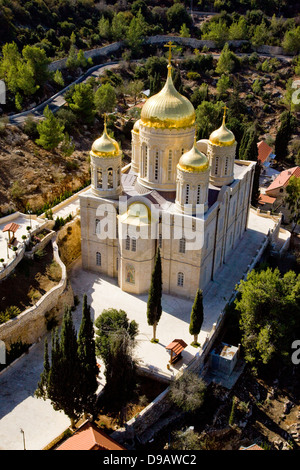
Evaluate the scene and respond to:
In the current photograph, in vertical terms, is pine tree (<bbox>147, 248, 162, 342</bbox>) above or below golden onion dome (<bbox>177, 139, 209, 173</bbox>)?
below

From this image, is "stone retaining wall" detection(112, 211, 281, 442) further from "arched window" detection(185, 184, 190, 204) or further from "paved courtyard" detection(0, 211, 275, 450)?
"arched window" detection(185, 184, 190, 204)

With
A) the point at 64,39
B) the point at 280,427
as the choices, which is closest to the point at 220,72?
the point at 64,39

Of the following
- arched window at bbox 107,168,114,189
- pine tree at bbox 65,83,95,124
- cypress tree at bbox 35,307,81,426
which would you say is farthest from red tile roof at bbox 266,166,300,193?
cypress tree at bbox 35,307,81,426

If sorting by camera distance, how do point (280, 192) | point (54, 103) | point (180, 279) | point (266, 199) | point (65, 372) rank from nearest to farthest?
point (65, 372) → point (180, 279) → point (266, 199) → point (280, 192) → point (54, 103)

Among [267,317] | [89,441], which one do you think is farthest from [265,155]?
[89,441]

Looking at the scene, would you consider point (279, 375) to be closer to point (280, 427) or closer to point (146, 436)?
point (280, 427)

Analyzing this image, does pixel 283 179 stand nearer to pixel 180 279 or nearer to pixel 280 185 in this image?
pixel 280 185
